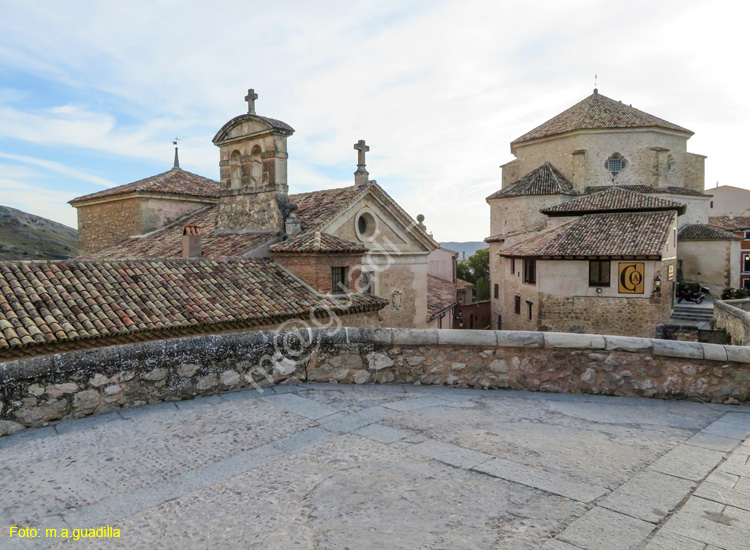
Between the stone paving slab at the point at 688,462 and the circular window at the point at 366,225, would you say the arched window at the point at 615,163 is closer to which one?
the circular window at the point at 366,225

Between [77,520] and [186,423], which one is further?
[186,423]

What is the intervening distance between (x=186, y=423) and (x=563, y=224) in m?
22.6

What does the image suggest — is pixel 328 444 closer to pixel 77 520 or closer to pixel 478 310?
pixel 77 520

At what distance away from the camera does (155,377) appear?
477 cm

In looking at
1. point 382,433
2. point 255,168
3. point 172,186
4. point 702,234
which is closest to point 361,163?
point 255,168

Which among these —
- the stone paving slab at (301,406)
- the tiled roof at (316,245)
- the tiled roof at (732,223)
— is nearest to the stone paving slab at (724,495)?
the stone paving slab at (301,406)

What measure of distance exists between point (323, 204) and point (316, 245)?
3.39 meters

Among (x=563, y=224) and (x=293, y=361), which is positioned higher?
(x=563, y=224)

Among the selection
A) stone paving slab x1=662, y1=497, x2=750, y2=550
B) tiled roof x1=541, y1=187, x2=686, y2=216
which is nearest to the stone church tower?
stone paving slab x1=662, y1=497, x2=750, y2=550

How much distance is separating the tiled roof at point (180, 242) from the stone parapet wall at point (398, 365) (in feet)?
28.0

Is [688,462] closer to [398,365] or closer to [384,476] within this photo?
[384,476]

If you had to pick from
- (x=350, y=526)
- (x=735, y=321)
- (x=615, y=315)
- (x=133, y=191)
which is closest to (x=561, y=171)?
(x=615, y=315)

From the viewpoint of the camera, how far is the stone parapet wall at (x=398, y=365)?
4.56m

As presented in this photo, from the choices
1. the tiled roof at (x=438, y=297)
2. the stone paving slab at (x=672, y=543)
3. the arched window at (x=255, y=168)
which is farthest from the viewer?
the tiled roof at (x=438, y=297)
